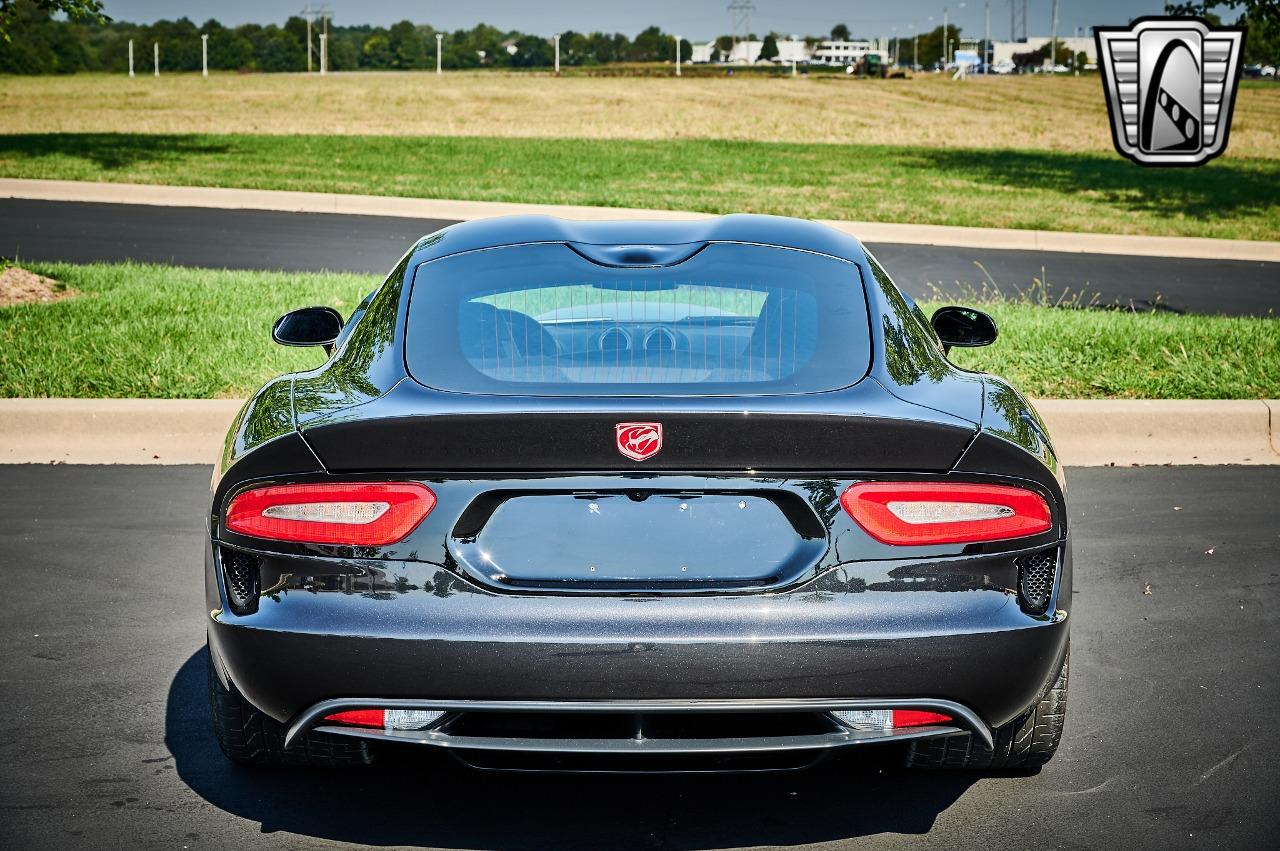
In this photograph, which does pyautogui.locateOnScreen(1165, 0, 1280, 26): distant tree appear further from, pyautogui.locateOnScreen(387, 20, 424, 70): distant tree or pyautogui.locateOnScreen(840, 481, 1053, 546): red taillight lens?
pyautogui.locateOnScreen(387, 20, 424, 70): distant tree

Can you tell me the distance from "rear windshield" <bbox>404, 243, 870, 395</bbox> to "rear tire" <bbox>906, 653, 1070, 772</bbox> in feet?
2.90

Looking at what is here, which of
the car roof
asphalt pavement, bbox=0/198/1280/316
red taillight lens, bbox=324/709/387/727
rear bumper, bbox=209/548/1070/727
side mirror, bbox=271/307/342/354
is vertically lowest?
asphalt pavement, bbox=0/198/1280/316

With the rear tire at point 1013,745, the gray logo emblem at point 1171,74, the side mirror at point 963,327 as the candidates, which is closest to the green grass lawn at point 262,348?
the side mirror at point 963,327

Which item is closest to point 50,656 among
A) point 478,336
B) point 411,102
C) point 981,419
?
point 478,336

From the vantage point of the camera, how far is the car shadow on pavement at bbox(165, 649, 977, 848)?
3.54m

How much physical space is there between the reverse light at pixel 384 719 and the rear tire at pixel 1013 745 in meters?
1.12

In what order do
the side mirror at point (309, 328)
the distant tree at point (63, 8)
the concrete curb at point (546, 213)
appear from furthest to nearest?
the concrete curb at point (546, 213)
the distant tree at point (63, 8)
the side mirror at point (309, 328)

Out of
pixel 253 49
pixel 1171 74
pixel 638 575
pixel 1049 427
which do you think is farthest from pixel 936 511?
pixel 253 49

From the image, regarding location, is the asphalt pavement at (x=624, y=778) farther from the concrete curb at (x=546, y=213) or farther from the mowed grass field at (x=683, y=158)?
the mowed grass field at (x=683, y=158)

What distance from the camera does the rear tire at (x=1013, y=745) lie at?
3484mm

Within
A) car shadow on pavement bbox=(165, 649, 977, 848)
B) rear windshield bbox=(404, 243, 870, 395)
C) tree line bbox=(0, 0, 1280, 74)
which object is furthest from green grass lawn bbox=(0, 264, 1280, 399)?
tree line bbox=(0, 0, 1280, 74)

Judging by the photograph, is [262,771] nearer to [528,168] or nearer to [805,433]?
[805,433]

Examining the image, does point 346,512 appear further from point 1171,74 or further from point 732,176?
point 1171,74

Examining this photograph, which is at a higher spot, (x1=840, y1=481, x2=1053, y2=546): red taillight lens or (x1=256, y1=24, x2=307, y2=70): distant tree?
(x1=256, y1=24, x2=307, y2=70): distant tree
